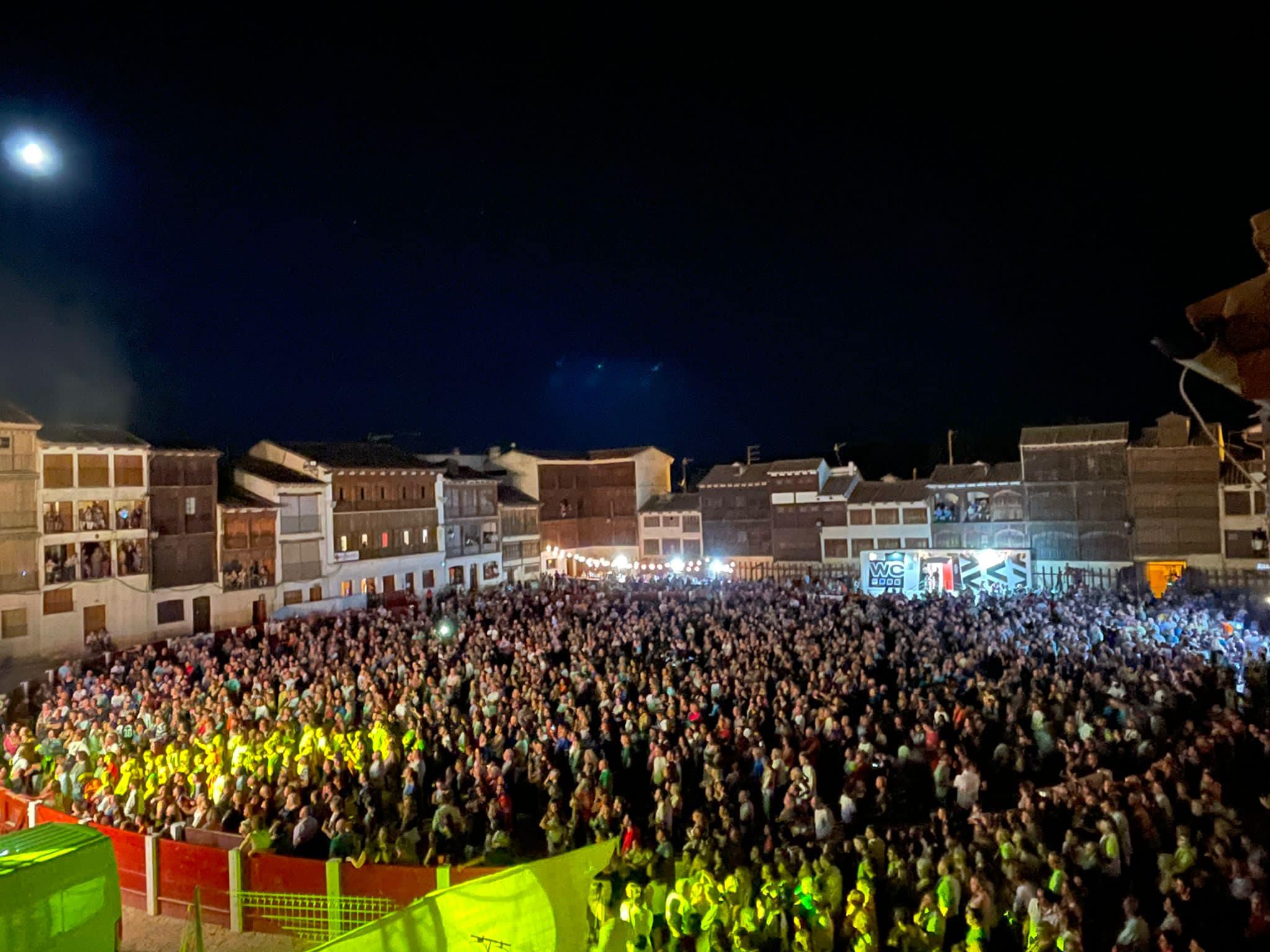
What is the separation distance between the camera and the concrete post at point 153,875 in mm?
9516

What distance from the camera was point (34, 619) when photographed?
24219mm

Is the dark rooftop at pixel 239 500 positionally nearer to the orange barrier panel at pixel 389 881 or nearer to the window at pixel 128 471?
the window at pixel 128 471

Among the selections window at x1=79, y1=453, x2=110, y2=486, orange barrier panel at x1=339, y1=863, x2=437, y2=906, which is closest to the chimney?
orange barrier panel at x1=339, y1=863, x2=437, y2=906

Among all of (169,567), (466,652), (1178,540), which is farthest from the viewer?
(1178,540)

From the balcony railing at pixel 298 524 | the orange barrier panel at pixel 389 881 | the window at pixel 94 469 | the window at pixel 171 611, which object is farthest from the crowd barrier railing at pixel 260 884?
the balcony railing at pixel 298 524

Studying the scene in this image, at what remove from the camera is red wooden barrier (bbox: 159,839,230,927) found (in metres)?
9.09

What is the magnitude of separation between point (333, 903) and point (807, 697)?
23.0 ft

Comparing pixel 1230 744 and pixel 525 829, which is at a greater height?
pixel 1230 744

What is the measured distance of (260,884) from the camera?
8961mm

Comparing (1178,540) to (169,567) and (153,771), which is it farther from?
(169,567)

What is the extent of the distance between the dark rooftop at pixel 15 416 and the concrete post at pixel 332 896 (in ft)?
70.7

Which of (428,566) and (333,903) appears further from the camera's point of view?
(428,566)

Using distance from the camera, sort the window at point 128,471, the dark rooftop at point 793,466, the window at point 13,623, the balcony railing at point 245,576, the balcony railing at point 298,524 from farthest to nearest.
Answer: the dark rooftop at point 793,466
the balcony railing at point 298,524
the balcony railing at point 245,576
the window at point 128,471
the window at point 13,623

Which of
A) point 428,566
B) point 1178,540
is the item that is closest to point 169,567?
point 428,566
